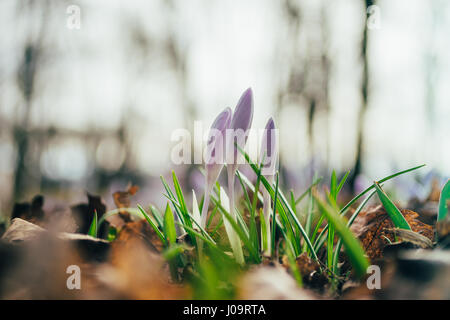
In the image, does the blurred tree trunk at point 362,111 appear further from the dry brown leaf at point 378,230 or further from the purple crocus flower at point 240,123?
the purple crocus flower at point 240,123

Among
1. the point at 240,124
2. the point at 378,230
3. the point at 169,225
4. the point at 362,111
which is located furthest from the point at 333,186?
the point at 362,111

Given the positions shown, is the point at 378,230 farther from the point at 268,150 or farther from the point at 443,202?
the point at 268,150

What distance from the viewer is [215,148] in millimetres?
743

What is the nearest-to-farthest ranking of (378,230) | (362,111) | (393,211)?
(393,211) < (378,230) < (362,111)

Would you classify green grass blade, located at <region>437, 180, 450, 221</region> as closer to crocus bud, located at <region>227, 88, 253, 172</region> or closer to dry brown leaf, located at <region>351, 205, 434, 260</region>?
dry brown leaf, located at <region>351, 205, 434, 260</region>

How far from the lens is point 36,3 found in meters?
6.48

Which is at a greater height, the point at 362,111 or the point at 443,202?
the point at 362,111

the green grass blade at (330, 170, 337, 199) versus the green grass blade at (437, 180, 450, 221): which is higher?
the green grass blade at (330, 170, 337, 199)

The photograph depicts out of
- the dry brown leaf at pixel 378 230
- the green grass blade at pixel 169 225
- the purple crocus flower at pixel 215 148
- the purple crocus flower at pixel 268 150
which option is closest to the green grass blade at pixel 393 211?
the dry brown leaf at pixel 378 230

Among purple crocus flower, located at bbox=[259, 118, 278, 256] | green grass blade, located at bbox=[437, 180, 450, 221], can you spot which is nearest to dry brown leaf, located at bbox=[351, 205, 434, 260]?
green grass blade, located at bbox=[437, 180, 450, 221]

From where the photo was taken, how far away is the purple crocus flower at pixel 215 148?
2.37ft

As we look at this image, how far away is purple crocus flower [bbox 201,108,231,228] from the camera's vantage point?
0.72m

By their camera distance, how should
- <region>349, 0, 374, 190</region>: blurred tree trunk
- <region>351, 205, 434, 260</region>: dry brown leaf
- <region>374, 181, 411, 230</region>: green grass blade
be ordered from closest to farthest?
1. <region>374, 181, 411, 230</region>: green grass blade
2. <region>351, 205, 434, 260</region>: dry brown leaf
3. <region>349, 0, 374, 190</region>: blurred tree trunk

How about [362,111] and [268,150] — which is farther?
[362,111]
